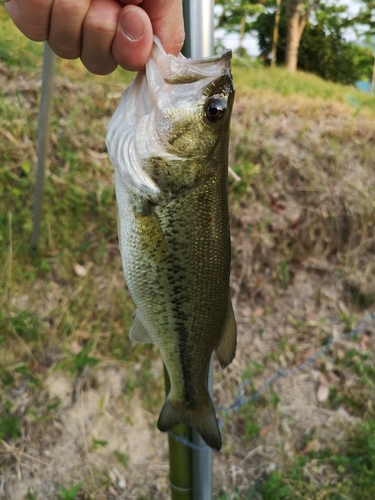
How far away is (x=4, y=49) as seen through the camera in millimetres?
3385

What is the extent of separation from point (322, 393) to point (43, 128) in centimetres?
258

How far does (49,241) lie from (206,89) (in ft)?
6.55

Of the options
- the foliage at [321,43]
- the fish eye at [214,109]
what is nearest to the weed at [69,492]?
the fish eye at [214,109]

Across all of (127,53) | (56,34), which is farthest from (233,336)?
(56,34)

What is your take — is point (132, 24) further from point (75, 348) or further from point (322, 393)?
point (322, 393)

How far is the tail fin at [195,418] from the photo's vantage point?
1430 millimetres

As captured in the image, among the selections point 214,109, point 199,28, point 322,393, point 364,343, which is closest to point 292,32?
point 364,343

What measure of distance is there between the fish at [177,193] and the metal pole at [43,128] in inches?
37.1

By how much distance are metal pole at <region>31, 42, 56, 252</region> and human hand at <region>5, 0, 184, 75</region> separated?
0.76 m

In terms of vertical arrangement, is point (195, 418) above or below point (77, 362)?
above

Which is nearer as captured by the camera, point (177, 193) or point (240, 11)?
point (177, 193)

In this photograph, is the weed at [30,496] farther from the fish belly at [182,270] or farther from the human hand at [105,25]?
the human hand at [105,25]

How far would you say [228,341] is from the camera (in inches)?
52.6

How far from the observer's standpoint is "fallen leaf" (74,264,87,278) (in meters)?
2.80
